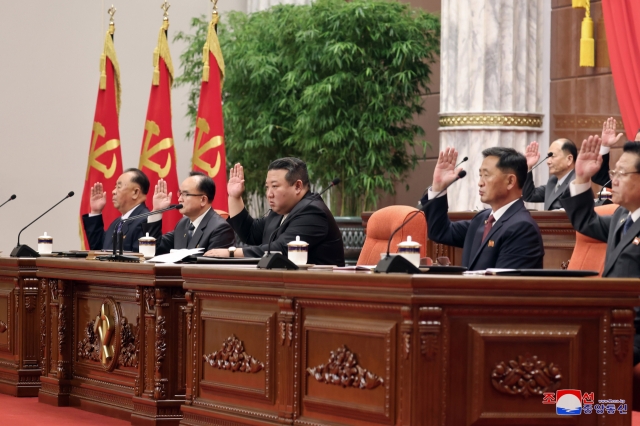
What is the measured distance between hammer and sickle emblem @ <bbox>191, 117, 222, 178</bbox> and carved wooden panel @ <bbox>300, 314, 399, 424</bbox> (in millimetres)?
4291

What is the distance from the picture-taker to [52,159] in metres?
8.59

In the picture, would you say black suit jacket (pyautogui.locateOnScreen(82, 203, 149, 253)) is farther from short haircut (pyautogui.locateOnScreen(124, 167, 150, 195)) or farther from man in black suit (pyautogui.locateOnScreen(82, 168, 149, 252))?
short haircut (pyautogui.locateOnScreen(124, 167, 150, 195))

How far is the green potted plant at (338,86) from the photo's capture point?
7512mm

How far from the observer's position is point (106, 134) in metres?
7.81

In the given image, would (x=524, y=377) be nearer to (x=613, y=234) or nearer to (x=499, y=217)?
(x=613, y=234)

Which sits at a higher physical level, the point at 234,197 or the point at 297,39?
the point at 297,39

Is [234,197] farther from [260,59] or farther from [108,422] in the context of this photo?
[260,59]

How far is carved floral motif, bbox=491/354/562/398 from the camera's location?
2.75 meters

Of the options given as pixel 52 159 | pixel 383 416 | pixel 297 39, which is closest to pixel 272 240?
pixel 383 416

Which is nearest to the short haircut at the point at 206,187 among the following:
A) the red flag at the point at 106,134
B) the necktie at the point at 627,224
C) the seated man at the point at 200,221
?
the seated man at the point at 200,221

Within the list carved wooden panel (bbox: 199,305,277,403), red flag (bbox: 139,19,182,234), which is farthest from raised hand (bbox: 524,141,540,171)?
carved wooden panel (bbox: 199,305,277,403)

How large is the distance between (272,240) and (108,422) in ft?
3.74

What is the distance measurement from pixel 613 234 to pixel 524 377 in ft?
3.61

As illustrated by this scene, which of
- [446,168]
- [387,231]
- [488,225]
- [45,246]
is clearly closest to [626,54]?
[387,231]
